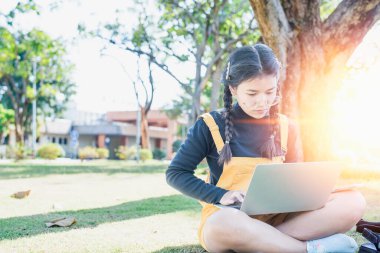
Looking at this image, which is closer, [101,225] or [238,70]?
[238,70]

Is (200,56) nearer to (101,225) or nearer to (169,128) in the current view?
(101,225)

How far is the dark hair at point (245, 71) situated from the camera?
2219 mm

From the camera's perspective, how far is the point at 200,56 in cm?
1359

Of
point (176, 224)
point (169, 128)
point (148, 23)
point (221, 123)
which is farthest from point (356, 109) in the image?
point (169, 128)

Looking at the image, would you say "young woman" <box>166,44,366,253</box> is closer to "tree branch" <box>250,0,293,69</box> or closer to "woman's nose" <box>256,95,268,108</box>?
"woman's nose" <box>256,95,268,108</box>

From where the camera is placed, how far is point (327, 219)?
2217mm

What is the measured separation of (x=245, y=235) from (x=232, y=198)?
180 millimetres

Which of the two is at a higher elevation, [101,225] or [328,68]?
[328,68]

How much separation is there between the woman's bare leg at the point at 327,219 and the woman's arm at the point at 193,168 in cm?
39

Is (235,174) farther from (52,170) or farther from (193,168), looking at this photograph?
(52,170)

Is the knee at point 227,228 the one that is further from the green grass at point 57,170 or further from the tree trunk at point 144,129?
the tree trunk at point 144,129

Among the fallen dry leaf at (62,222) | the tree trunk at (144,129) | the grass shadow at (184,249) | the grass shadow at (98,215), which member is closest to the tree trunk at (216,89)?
the tree trunk at (144,129)

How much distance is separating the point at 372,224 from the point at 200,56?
1118 centimetres

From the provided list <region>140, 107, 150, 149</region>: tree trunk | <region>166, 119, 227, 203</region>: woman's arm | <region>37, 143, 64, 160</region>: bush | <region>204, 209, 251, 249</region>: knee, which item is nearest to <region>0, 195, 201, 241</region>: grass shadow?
<region>166, 119, 227, 203</region>: woman's arm
